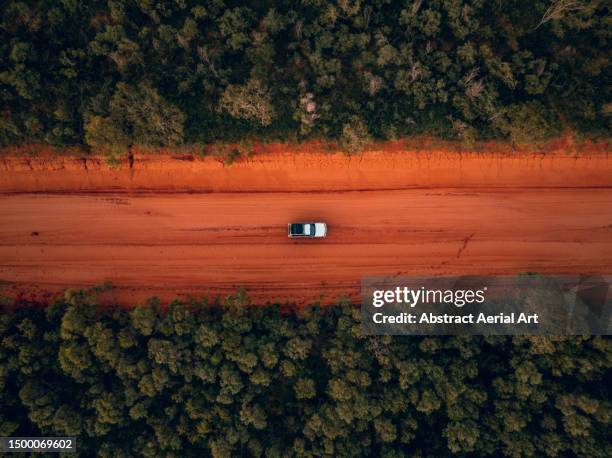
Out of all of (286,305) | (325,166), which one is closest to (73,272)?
(286,305)

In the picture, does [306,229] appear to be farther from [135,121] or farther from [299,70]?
[135,121]

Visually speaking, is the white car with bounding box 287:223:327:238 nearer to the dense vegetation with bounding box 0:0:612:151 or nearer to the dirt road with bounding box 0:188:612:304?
the dirt road with bounding box 0:188:612:304

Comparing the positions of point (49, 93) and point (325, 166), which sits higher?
point (49, 93)

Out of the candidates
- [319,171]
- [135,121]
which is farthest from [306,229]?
[135,121]

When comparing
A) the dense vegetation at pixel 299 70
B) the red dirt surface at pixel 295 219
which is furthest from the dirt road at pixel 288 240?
the dense vegetation at pixel 299 70

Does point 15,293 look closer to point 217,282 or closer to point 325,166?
point 217,282

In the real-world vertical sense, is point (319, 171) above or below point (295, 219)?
above

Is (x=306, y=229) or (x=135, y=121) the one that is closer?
(x=135, y=121)

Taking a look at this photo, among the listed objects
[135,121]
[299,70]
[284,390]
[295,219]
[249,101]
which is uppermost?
[299,70]
